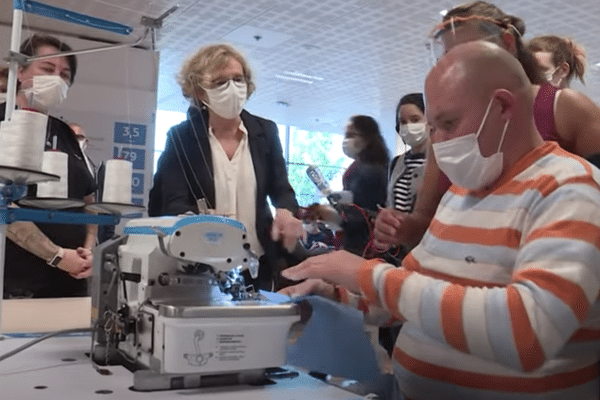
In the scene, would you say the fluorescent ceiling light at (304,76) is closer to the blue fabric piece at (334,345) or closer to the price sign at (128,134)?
the price sign at (128,134)

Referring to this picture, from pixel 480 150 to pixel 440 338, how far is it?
0.25 meters

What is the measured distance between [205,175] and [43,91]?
0.66 m

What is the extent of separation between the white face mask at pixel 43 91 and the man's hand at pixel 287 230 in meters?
0.85

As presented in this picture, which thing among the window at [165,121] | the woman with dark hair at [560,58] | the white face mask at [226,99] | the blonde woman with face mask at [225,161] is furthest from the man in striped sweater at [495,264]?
the window at [165,121]

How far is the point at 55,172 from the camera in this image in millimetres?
1638

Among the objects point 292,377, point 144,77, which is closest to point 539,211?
point 292,377

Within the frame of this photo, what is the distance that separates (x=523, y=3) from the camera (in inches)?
166

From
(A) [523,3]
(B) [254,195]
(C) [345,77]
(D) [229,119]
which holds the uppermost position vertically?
(A) [523,3]

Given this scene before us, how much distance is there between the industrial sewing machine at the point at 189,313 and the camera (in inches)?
38.8

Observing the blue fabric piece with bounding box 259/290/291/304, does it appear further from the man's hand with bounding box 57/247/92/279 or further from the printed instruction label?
the man's hand with bounding box 57/247/92/279

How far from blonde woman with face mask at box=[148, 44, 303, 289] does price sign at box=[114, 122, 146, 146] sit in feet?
4.47

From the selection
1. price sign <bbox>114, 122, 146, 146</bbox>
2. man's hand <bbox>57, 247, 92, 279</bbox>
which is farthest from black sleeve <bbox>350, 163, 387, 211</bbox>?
price sign <bbox>114, 122, 146, 146</bbox>

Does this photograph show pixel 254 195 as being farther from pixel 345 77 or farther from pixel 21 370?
pixel 345 77

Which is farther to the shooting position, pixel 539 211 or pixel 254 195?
pixel 254 195
